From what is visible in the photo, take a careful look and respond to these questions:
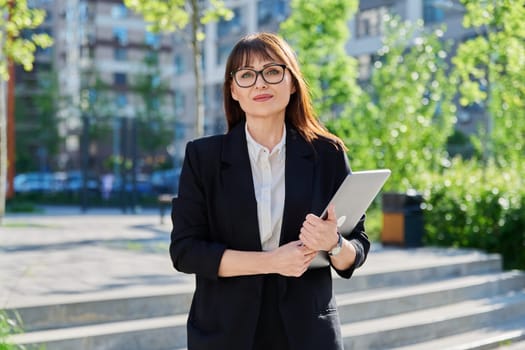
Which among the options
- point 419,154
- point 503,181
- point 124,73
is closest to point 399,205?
point 503,181

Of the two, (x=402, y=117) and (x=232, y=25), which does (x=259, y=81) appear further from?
(x=232, y=25)

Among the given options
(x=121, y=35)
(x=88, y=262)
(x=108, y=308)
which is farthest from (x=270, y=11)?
(x=108, y=308)

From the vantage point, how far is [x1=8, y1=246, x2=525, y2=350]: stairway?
546 centimetres

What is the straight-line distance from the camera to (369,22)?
4331cm

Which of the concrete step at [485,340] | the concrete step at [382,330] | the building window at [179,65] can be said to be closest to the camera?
the concrete step at [382,330]

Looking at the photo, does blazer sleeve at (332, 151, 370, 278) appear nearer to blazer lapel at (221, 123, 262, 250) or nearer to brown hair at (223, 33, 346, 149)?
brown hair at (223, 33, 346, 149)

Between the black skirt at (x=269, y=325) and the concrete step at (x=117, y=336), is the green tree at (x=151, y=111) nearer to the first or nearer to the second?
the concrete step at (x=117, y=336)

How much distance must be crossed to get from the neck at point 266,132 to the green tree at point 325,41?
15.8 meters

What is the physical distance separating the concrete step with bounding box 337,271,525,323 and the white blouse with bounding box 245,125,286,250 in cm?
439

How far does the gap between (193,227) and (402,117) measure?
13.0 metres

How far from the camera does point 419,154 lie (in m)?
14.5

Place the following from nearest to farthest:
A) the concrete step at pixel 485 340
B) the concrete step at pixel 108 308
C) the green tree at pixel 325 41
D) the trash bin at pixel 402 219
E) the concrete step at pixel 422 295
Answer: the concrete step at pixel 108 308
the concrete step at pixel 485 340
the concrete step at pixel 422 295
the trash bin at pixel 402 219
the green tree at pixel 325 41

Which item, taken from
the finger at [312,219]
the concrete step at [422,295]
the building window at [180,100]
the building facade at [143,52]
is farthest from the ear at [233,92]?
the building window at [180,100]

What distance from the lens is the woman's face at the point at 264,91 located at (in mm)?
2328
